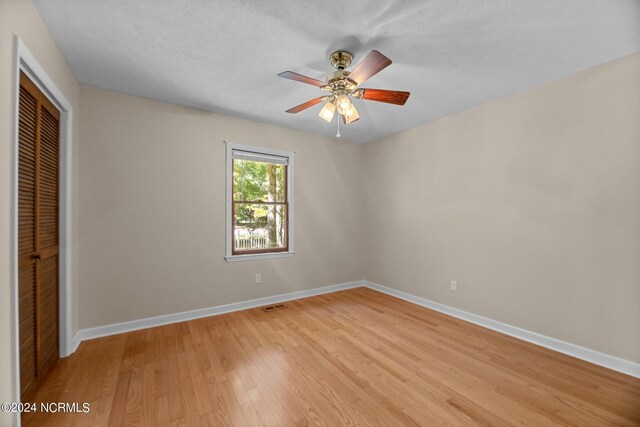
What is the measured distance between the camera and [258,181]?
3.87 meters

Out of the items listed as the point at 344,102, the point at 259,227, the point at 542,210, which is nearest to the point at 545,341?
the point at 542,210

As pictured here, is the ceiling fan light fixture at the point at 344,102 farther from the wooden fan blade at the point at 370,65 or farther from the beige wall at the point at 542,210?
the beige wall at the point at 542,210

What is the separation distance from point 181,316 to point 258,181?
205cm

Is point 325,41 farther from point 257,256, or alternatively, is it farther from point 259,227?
point 257,256

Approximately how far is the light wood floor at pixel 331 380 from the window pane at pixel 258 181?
1795mm

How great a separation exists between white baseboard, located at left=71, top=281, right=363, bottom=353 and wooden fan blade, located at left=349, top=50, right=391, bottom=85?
3.09 meters

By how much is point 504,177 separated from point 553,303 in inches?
53.8

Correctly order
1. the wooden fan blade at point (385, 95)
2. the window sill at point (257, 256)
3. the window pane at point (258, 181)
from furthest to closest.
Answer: the window pane at point (258, 181)
the window sill at point (257, 256)
the wooden fan blade at point (385, 95)

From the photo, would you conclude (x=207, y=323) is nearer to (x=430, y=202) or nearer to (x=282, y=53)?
(x=282, y=53)

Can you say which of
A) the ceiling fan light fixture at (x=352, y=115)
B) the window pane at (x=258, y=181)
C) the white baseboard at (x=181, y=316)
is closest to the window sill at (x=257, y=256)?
the white baseboard at (x=181, y=316)

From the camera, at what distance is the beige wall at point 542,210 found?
2170 mm

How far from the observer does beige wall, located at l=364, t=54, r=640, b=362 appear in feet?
7.12

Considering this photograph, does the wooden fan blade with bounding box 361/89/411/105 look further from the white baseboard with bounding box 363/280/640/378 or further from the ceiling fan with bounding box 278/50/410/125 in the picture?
the white baseboard with bounding box 363/280/640/378

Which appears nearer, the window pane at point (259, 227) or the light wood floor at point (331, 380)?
the light wood floor at point (331, 380)
